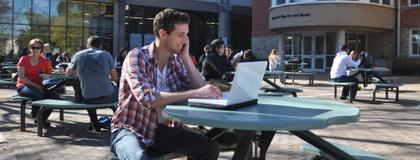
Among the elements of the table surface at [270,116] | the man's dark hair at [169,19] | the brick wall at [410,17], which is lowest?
the table surface at [270,116]

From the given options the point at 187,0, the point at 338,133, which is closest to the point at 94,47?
the point at 338,133

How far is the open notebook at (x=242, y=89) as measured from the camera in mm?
3013

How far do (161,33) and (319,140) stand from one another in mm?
1206

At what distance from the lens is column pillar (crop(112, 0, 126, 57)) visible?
37.1 metres

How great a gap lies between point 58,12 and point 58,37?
1.64 meters

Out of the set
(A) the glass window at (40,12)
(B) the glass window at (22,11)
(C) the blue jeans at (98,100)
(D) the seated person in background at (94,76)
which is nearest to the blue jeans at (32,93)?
(C) the blue jeans at (98,100)

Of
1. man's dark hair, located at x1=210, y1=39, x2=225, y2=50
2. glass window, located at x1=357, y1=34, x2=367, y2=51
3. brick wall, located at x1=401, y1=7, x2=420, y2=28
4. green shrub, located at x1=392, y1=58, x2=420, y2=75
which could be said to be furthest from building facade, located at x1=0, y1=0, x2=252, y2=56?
man's dark hair, located at x1=210, y1=39, x2=225, y2=50

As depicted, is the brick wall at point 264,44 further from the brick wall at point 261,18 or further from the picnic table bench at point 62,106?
the picnic table bench at point 62,106

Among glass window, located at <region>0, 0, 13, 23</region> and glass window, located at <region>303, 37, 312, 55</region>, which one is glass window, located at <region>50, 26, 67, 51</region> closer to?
glass window, located at <region>0, 0, 13, 23</region>

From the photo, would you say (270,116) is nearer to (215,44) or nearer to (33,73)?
(33,73)

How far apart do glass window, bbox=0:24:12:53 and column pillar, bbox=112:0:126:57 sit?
22.3 ft

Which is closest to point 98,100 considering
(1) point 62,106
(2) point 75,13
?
(1) point 62,106

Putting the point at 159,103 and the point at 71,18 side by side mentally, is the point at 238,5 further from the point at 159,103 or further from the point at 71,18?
the point at 159,103

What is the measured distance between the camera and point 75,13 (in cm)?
3634
